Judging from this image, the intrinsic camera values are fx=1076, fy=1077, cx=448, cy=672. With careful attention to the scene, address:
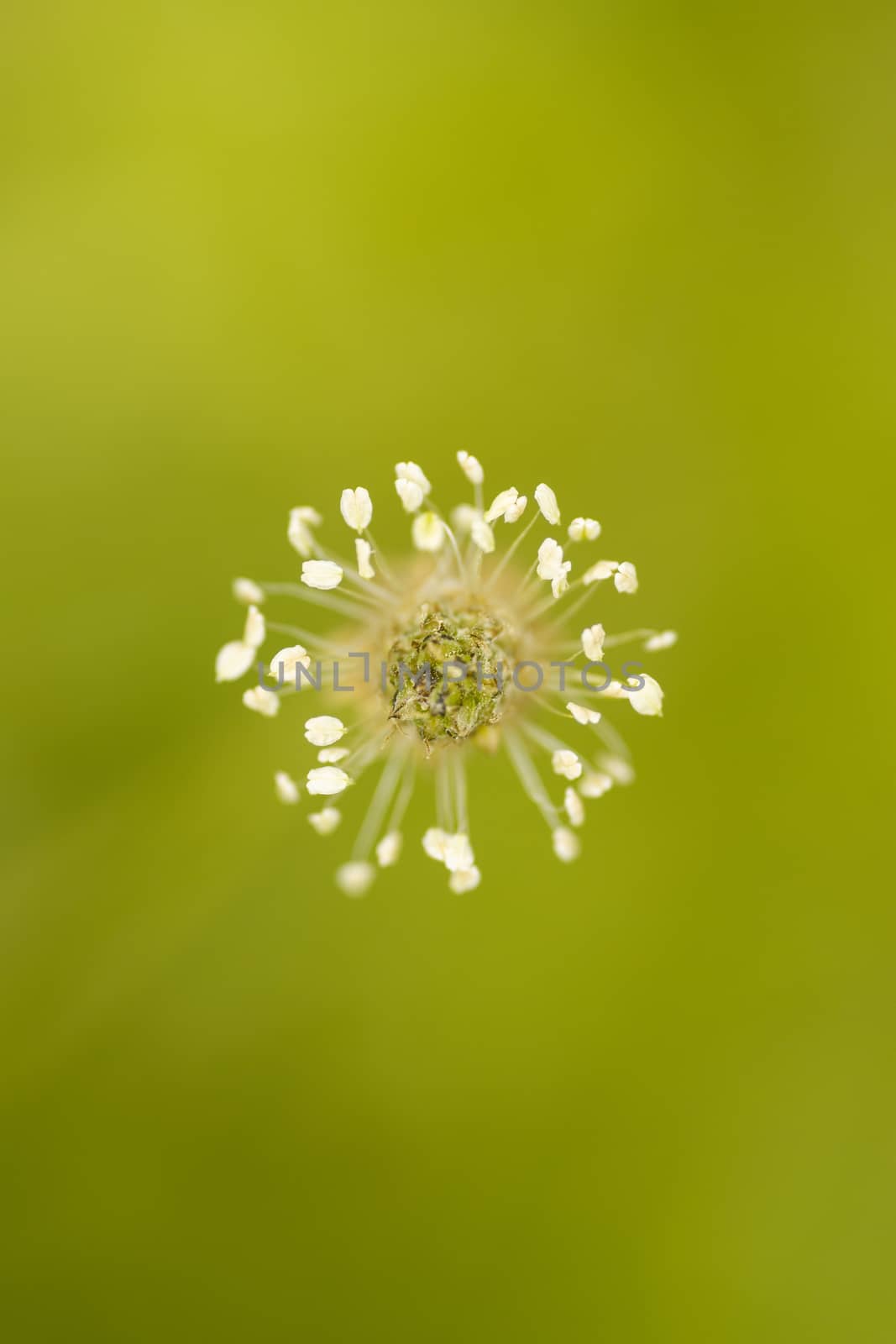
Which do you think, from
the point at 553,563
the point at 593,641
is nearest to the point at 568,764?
the point at 593,641

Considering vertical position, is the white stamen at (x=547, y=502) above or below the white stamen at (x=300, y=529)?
above

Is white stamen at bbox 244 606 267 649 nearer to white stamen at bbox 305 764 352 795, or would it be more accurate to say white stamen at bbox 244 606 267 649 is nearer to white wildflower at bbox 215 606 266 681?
white wildflower at bbox 215 606 266 681

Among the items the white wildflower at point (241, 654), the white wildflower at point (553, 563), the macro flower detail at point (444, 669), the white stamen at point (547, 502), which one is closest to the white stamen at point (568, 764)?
the macro flower detail at point (444, 669)

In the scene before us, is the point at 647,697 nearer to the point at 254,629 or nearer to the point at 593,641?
the point at 593,641

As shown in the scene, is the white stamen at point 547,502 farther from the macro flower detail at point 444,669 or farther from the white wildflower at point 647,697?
the white wildflower at point 647,697

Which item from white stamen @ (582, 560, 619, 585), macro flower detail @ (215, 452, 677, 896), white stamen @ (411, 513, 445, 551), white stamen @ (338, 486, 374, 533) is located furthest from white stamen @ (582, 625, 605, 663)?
white stamen @ (338, 486, 374, 533)

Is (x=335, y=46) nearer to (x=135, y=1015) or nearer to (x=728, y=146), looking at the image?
(x=728, y=146)
